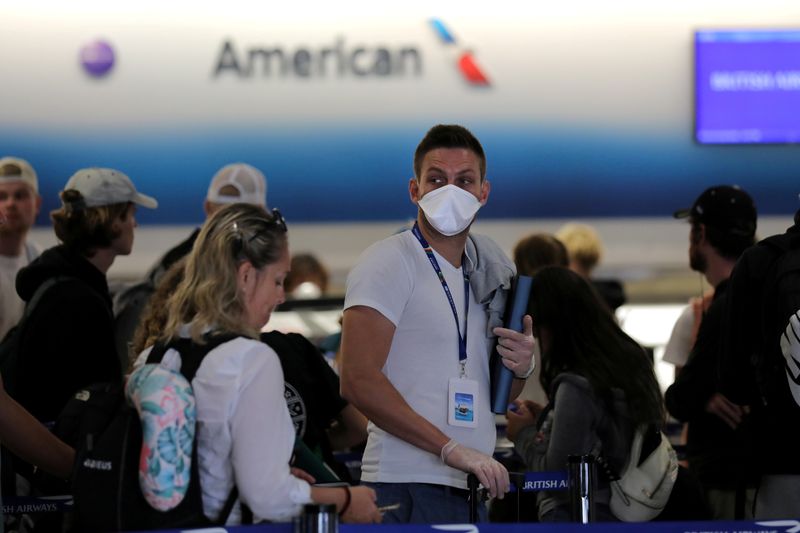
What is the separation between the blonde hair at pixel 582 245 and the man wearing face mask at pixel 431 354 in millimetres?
3214

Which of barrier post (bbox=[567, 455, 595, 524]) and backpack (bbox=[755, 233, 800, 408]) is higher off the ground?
backpack (bbox=[755, 233, 800, 408])

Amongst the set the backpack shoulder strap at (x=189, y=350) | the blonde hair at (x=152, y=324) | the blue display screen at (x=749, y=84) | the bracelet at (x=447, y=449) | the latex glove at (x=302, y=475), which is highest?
the blue display screen at (x=749, y=84)

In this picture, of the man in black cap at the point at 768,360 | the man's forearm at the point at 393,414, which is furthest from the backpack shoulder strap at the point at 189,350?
the man in black cap at the point at 768,360

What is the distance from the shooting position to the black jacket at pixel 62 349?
3.92m

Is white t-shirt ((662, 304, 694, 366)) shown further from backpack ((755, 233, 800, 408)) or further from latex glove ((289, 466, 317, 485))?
latex glove ((289, 466, 317, 485))

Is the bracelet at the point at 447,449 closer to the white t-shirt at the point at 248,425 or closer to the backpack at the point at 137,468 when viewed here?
the white t-shirt at the point at 248,425

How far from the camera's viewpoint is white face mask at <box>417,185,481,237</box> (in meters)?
3.00

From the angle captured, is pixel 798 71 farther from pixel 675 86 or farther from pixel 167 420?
pixel 167 420

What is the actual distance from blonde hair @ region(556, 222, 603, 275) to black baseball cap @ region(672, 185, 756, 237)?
164 centimetres

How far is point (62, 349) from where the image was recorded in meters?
3.91

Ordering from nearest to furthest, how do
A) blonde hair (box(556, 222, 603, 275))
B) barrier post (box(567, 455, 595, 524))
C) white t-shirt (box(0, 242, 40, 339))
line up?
barrier post (box(567, 455, 595, 524)), white t-shirt (box(0, 242, 40, 339)), blonde hair (box(556, 222, 603, 275))

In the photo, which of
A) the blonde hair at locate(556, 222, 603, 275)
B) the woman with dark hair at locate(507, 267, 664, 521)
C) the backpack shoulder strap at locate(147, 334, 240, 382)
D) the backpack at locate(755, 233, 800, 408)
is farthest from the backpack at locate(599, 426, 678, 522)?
the blonde hair at locate(556, 222, 603, 275)

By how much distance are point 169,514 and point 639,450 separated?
6.24 ft

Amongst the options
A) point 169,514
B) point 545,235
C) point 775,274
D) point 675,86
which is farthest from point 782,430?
point 675,86
